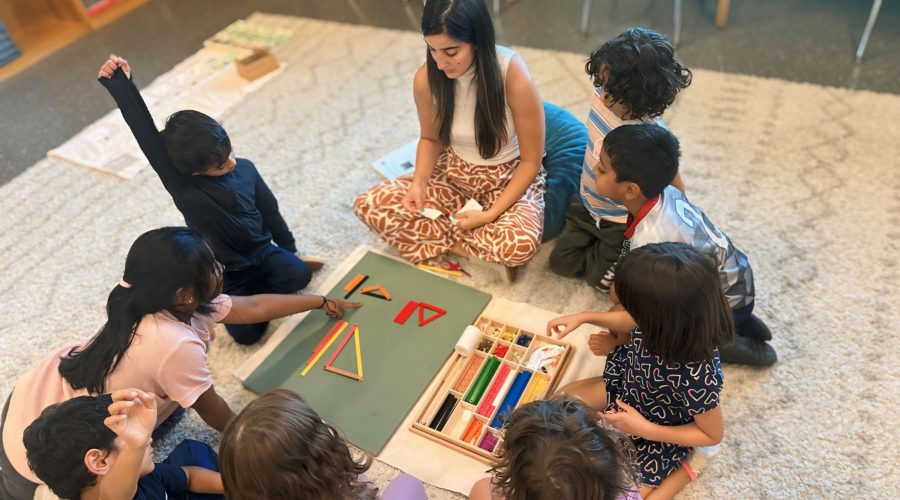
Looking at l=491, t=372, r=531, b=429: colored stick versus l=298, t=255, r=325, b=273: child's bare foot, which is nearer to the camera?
l=491, t=372, r=531, b=429: colored stick

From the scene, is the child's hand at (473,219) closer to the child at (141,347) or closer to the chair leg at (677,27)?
the child at (141,347)

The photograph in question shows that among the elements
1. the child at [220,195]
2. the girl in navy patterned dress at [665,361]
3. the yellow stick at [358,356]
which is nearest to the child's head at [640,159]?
the girl in navy patterned dress at [665,361]

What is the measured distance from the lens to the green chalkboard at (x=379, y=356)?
1.55 m

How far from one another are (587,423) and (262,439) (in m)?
0.50

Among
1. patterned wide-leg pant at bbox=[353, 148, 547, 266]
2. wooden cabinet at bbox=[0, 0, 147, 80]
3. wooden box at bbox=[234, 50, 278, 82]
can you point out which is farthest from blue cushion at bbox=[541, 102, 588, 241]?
wooden cabinet at bbox=[0, 0, 147, 80]

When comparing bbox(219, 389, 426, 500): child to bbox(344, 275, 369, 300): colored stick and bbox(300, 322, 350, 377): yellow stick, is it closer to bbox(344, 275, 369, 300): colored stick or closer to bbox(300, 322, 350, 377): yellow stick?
bbox(300, 322, 350, 377): yellow stick

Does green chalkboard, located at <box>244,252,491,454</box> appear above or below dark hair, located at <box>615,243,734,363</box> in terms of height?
below

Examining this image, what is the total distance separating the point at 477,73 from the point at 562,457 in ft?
3.55

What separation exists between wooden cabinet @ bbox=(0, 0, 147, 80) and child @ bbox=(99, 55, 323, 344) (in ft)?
8.38

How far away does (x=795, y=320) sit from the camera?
161 cm

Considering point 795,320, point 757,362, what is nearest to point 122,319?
point 757,362

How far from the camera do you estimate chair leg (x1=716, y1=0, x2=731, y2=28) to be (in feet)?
8.96

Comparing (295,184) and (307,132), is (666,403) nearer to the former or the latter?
(295,184)

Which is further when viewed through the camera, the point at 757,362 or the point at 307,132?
the point at 307,132
